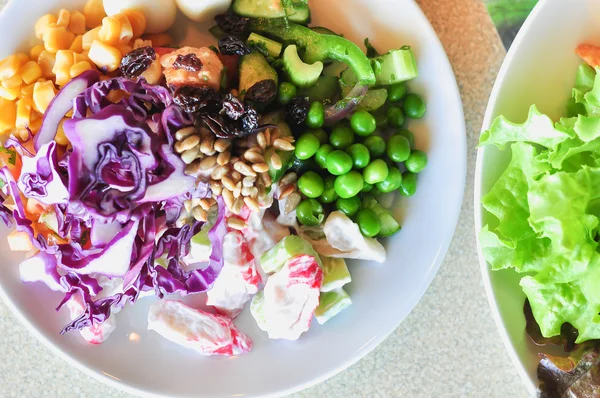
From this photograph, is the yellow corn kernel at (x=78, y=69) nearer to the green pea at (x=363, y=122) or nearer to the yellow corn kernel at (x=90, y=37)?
the yellow corn kernel at (x=90, y=37)

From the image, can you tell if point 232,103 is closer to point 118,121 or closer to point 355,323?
point 118,121

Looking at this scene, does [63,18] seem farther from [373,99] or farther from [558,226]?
[558,226]

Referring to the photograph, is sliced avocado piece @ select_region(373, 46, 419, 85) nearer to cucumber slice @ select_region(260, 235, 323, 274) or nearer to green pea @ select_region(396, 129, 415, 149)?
green pea @ select_region(396, 129, 415, 149)

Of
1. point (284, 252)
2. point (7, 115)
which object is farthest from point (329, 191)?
point (7, 115)

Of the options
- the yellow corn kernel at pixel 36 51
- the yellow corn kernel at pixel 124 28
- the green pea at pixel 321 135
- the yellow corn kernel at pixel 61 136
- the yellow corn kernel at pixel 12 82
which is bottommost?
the green pea at pixel 321 135

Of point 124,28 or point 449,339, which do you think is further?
point 449,339

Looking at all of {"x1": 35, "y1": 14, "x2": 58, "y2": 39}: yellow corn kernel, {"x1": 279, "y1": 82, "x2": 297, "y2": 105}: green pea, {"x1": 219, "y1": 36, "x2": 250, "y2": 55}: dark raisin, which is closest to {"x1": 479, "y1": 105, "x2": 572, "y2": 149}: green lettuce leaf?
{"x1": 279, "y1": 82, "x2": 297, "y2": 105}: green pea

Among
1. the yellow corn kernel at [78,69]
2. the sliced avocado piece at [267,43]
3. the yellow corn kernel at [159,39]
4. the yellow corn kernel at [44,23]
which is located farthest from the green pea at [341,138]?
the yellow corn kernel at [44,23]
